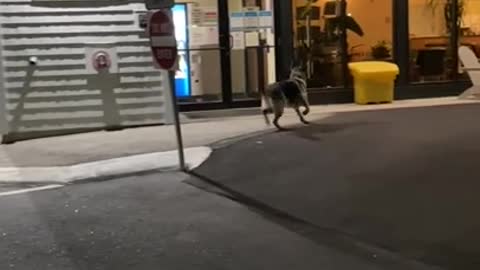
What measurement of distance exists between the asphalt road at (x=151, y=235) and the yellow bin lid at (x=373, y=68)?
26.1 feet

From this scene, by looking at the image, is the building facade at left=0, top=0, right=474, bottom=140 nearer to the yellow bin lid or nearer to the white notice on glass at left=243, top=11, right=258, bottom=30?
the white notice on glass at left=243, top=11, right=258, bottom=30

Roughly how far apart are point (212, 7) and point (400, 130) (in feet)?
18.2

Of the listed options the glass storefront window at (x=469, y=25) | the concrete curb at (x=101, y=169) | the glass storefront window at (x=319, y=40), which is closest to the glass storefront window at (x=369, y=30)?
the glass storefront window at (x=319, y=40)

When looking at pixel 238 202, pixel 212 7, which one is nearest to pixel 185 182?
pixel 238 202

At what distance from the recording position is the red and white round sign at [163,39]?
10.1 m

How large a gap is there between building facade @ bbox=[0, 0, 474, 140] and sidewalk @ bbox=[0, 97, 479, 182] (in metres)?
0.57

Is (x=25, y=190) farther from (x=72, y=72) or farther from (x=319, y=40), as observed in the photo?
(x=319, y=40)

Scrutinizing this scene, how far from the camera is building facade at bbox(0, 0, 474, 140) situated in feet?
44.8

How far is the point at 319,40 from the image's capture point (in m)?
16.8

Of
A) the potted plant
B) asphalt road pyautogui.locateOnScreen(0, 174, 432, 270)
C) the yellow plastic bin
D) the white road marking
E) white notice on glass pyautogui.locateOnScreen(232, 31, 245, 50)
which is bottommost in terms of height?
the white road marking

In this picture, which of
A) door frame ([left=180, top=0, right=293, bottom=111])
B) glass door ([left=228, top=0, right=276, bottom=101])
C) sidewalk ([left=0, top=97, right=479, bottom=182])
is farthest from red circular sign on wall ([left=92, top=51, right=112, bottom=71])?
glass door ([left=228, top=0, right=276, bottom=101])

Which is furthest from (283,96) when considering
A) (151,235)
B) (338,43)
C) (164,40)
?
(151,235)

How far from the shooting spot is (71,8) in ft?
→ 45.2

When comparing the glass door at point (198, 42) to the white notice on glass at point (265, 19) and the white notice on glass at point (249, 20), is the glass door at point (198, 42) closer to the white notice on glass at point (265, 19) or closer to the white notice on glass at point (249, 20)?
the white notice on glass at point (249, 20)
